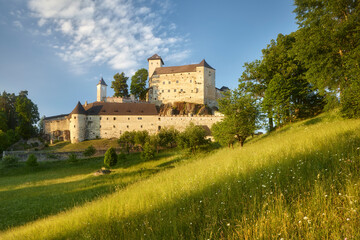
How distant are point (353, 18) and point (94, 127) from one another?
59.9m

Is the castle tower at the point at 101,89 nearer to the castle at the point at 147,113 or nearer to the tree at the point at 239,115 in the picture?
the castle at the point at 147,113

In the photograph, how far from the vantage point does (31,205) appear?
468 inches

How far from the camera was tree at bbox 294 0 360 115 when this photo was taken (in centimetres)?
1128

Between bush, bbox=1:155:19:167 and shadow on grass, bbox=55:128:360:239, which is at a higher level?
shadow on grass, bbox=55:128:360:239

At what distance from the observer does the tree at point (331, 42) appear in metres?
11.3

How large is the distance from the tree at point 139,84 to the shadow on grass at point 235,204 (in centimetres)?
7138

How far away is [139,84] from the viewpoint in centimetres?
7344

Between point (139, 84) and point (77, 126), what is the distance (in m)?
30.7

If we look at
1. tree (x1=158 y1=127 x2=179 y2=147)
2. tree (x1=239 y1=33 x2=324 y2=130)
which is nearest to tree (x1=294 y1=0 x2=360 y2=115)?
tree (x1=239 y1=33 x2=324 y2=130)

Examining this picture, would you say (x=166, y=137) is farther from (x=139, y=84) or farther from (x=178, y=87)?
(x=139, y=84)

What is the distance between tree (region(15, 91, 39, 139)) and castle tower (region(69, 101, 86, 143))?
43.2 ft

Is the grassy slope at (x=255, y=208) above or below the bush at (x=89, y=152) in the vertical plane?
above

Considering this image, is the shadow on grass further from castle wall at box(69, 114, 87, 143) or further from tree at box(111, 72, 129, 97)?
tree at box(111, 72, 129, 97)

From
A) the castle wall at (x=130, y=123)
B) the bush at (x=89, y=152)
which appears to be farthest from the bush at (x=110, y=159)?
the castle wall at (x=130, y=123)
